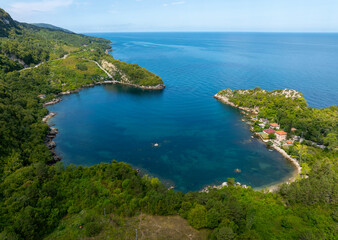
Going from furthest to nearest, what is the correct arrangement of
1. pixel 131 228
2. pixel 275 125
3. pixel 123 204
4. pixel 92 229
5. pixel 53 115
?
pixel 53 115
pixel 275 125
pixel 123 204
pixel 131 228
pixel 92 229

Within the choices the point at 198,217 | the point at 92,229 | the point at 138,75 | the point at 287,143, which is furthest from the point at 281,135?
the point at 138,75

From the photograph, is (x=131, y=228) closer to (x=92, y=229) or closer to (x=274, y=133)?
(x=92, y=229)

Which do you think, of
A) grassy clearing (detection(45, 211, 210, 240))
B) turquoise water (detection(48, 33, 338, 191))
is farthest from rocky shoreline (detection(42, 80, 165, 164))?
grassy clearing (detection(45, 211, 210, 240))

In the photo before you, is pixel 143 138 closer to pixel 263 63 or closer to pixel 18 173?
pixel 18 173

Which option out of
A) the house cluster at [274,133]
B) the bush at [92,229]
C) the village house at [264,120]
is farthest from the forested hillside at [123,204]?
the village house at [264,120]

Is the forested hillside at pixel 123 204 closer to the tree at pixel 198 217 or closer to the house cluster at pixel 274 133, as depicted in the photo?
the tree at pixel 198 217

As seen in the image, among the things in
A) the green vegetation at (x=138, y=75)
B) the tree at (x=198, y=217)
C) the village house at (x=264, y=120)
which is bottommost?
the village house at (x=264, y=120)

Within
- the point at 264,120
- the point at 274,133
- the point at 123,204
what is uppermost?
the point at 123,204

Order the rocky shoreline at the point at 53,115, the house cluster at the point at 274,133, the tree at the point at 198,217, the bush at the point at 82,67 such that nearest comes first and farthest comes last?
the tree at the point at 198,217 → the rocky shoreline at the point at 53,115 → the house cluster at the point at 274,133 → the bush at the point at 82,67

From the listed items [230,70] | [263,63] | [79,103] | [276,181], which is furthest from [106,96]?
[263,63]

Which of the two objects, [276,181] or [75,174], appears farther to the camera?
[276,181]

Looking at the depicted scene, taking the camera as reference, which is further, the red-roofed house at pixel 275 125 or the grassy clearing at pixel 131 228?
the red-roofed house at pixel 275 125
